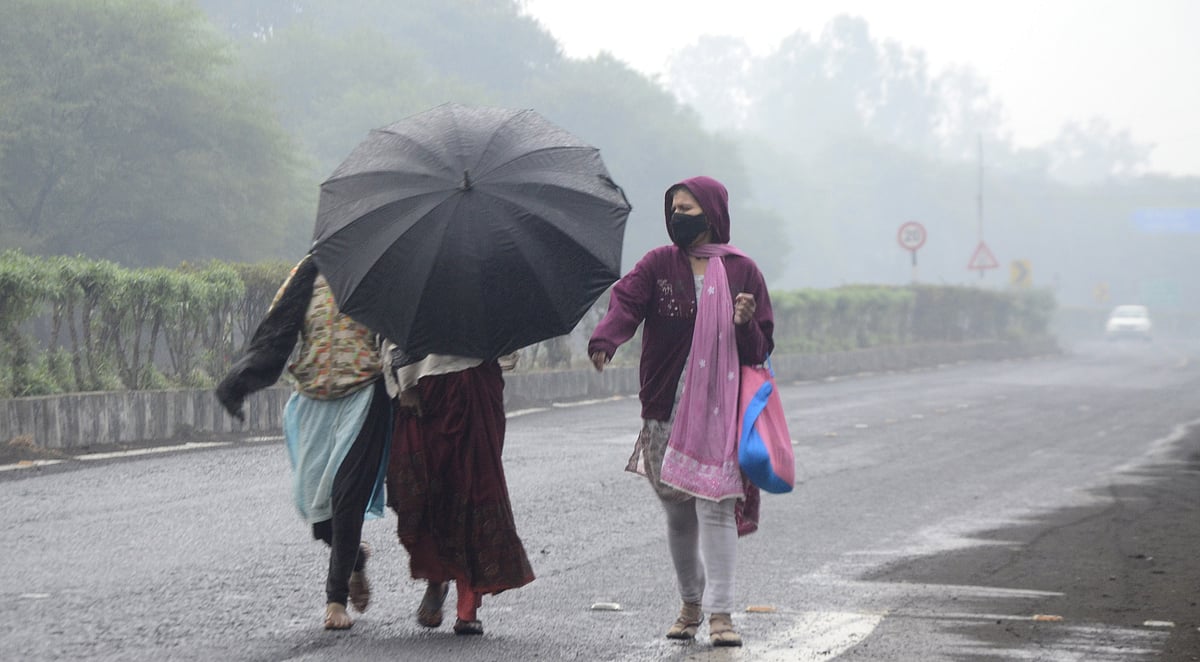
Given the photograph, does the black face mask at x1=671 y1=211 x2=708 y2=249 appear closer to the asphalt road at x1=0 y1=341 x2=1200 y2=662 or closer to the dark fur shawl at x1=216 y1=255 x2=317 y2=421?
the dark fur shawl at x1=216 y1=255 x2=317 y2=421

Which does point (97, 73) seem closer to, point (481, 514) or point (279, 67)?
point (279, 67)

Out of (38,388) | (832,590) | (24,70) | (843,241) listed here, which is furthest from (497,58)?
(832,590)

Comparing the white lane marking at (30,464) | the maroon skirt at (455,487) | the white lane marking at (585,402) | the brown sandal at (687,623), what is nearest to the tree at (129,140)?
the white lane marking at (585,402)

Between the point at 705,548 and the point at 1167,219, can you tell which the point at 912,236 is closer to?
the point at 705,548

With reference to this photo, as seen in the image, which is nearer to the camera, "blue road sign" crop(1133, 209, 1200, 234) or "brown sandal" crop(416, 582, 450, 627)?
"brown sandal" crop(416, 582, 450, 627)

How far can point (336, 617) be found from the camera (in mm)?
5941

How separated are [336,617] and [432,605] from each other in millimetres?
371

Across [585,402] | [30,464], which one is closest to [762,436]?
[30,464]

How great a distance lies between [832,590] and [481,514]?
7.19ft

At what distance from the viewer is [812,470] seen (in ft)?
43.3

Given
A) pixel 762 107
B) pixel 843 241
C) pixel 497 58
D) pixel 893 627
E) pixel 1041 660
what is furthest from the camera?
pixel 762 107

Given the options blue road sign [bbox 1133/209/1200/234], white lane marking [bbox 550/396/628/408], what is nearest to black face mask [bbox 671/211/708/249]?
white lane marking [bbox 550/396/628/408]

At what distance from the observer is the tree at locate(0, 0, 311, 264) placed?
31766 millimetres

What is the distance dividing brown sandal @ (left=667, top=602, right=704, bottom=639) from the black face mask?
1404 mm
